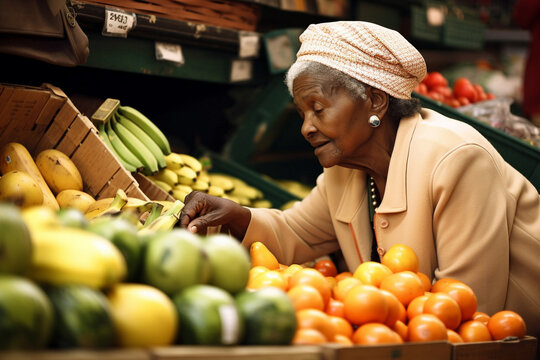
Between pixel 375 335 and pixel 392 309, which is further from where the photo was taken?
pixel 392 309

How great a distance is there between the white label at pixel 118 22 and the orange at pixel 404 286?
2073 mm

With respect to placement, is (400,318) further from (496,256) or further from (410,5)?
(410,5)

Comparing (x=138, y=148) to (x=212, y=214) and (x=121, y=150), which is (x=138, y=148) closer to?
(x=121, y=150)

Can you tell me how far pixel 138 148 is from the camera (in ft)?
10.5

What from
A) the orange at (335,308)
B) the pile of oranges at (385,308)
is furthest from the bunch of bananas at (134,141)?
the orange at (335,308)

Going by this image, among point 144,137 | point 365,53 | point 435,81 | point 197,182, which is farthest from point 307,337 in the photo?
point 435,81

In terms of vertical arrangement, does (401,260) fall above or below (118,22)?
below

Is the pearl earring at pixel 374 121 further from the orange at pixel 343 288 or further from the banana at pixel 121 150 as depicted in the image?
the banana at pixel 121 150

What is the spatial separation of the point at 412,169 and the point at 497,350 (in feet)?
3.05

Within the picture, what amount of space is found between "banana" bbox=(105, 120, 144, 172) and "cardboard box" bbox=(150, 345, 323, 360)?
1.99 meters

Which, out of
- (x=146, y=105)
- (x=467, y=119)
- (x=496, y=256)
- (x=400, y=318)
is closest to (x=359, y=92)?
(x=496, y=256)

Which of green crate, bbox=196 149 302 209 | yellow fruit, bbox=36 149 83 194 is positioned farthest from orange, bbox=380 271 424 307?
green crate, bbox=196 149 302 209

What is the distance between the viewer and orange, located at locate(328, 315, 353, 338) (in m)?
1.54

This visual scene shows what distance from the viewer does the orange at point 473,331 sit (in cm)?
177
